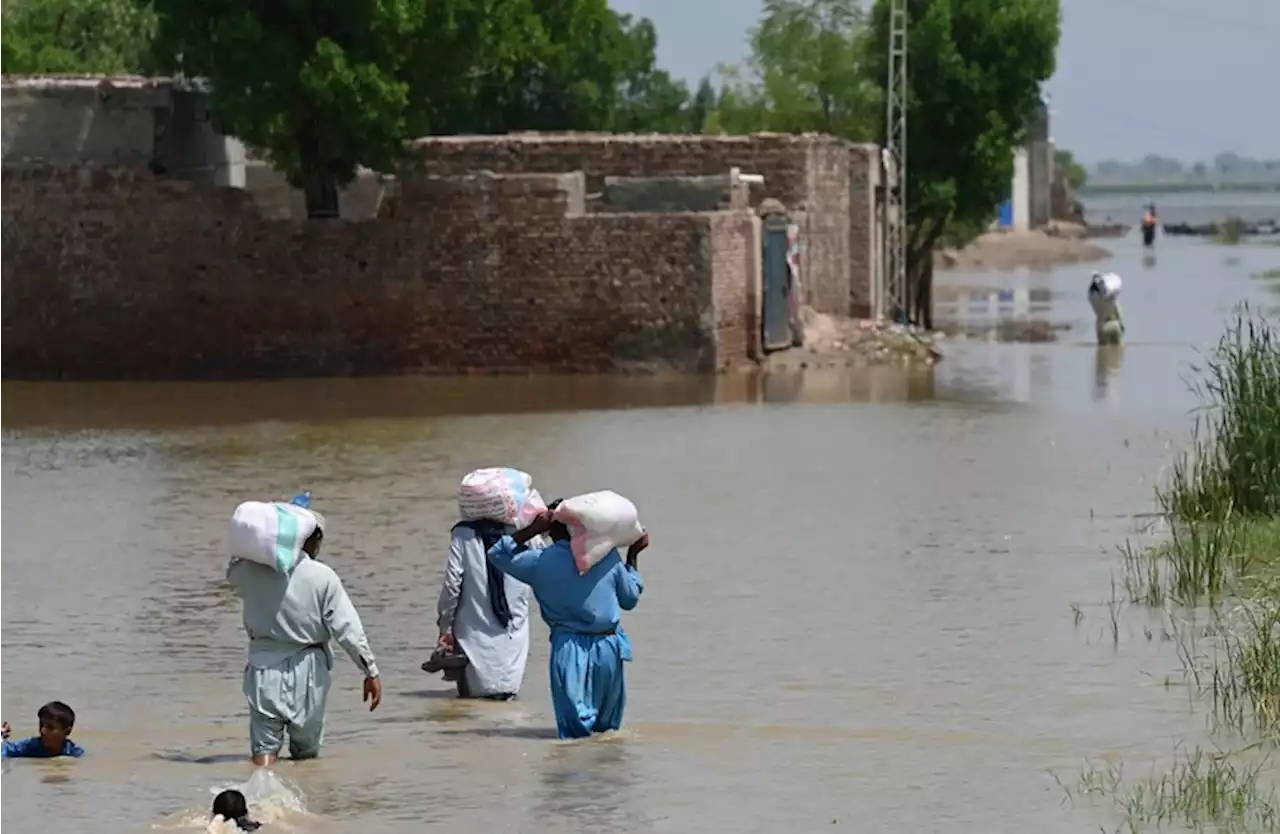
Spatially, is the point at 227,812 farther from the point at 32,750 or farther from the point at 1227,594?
the point at 1227,594

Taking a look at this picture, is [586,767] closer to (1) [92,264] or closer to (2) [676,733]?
(2) [676,733]

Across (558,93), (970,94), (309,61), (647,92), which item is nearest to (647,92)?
(647,92)

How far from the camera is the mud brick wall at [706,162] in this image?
30000mm

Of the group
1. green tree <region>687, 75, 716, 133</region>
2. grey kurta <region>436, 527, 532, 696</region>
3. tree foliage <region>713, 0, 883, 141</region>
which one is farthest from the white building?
grey kurta <region>436, 527, 532, 696</region>

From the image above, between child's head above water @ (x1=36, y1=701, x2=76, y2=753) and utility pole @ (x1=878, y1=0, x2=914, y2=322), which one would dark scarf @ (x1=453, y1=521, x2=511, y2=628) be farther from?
utility pole @ (x1=878, y1=0, x2=914, y2=322)

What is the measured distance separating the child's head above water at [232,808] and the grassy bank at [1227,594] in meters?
2.89

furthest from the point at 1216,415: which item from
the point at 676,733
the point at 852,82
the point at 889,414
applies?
the point at 852,82

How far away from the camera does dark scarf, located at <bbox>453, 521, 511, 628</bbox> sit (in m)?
10.4

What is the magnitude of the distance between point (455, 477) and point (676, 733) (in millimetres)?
9345

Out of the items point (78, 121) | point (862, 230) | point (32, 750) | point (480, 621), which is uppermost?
point (78, 121)

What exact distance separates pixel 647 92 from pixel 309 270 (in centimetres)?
4124

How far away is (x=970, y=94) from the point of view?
38.8 metres

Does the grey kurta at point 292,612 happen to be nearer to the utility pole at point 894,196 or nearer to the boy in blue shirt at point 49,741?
the boy in blue shirt at point 49,741

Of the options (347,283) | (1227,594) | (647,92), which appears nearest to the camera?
(1227,594)
